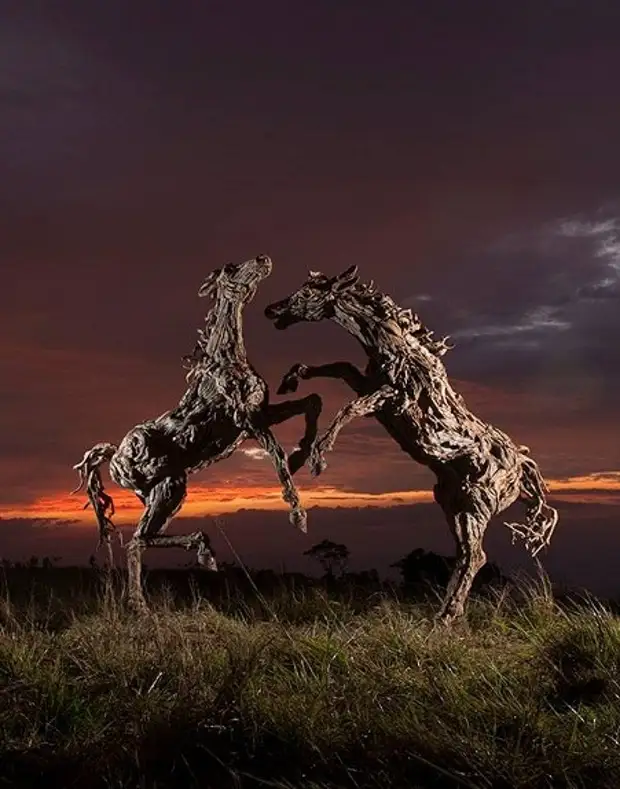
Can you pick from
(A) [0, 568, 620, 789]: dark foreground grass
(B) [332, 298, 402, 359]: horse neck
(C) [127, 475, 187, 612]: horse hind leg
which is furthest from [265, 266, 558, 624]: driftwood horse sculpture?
(C) [127, 475, 187, 612]: horse hind leg

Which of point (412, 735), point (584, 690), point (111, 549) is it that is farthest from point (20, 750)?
point (111, 549)

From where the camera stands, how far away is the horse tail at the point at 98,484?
9.17 m

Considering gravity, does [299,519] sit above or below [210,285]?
below

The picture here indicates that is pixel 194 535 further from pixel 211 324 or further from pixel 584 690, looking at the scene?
pixel 584 690

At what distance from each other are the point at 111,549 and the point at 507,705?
4751 millimetres

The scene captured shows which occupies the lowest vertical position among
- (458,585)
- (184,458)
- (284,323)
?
(458,585)

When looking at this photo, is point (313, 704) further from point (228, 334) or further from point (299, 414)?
point (228, 334)

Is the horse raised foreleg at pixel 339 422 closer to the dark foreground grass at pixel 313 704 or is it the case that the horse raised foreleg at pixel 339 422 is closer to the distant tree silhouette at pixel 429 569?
the dark foreground grass at pixel 313 704

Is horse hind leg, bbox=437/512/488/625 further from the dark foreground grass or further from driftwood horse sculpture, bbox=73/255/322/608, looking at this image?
driftwood horse sculpture, bbox=73/255/322/608

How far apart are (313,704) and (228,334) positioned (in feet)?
11.8

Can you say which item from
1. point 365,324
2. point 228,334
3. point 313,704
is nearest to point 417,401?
point 365,324

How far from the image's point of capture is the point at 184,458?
8562mm

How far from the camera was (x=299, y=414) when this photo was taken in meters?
8.16

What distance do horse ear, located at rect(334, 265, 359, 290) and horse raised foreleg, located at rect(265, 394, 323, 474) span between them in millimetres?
890
